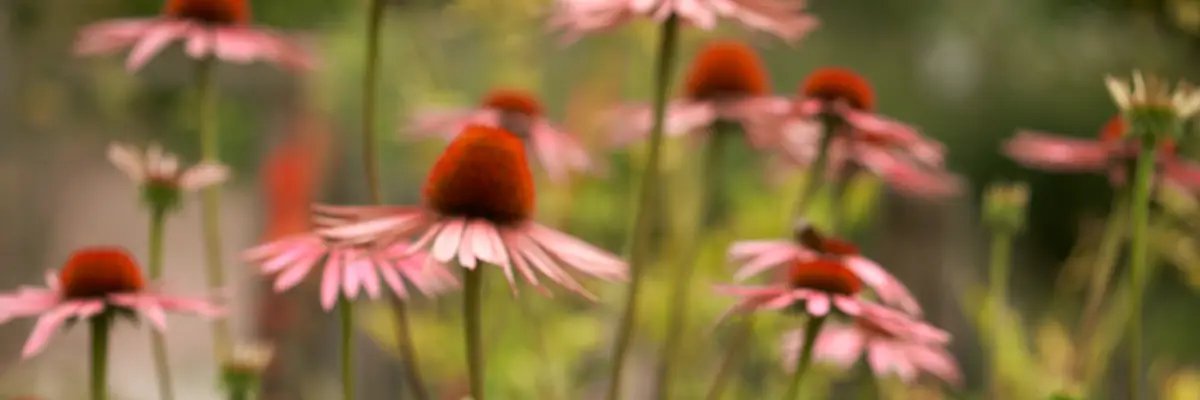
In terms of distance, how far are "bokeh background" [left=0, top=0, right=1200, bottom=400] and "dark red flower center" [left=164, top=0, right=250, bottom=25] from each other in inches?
7.8

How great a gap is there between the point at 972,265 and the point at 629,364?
0.34 meters

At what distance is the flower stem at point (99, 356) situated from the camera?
0.97ft

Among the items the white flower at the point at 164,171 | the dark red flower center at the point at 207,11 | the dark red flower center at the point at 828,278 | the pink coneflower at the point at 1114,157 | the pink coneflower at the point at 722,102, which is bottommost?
the dark red flower center at the point at 828,278

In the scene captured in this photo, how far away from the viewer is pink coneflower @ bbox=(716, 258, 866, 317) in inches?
11.1

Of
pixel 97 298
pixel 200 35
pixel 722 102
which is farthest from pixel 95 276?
pixel 722 102

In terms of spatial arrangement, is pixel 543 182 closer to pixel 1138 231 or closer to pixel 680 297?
pixel 680 297

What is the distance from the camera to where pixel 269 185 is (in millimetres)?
913

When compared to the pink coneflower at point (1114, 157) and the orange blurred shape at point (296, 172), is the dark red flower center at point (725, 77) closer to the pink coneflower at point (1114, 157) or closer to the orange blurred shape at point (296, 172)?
the pink coneflower at point (1114, 157)

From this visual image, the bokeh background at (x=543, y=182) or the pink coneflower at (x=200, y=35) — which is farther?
the bokeh background at (x=543, y=182)

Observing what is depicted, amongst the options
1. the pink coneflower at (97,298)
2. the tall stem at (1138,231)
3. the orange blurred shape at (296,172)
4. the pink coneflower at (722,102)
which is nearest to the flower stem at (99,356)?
the pink coneflower at (97,298)

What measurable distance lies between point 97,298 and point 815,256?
0.23 meters

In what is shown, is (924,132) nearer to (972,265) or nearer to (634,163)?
(972,265)

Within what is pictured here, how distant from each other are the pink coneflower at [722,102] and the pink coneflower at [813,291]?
106mm

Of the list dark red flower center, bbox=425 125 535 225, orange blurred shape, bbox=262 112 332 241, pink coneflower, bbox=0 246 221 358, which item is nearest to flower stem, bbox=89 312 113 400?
pink coneflower, bbox=0 246 221 358
